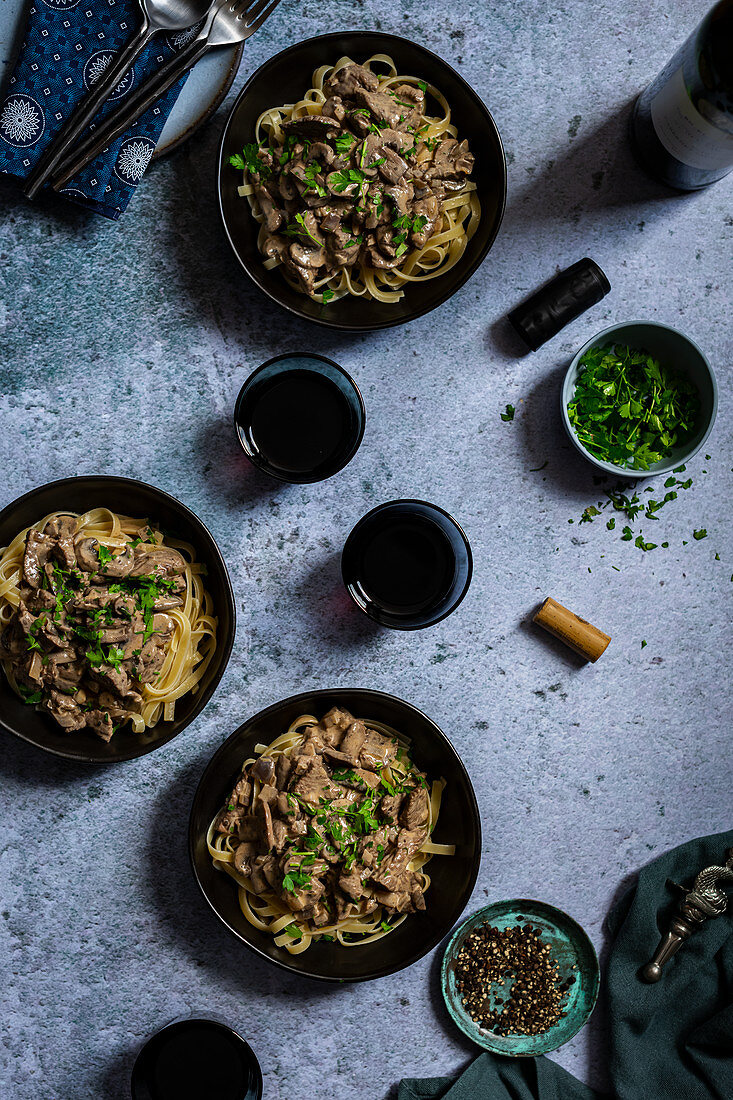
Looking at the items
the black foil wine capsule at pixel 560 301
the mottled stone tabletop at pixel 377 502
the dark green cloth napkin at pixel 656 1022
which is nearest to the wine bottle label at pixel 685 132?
the mottled stone tabletop at pixel 377 502

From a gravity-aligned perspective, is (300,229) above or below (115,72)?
below

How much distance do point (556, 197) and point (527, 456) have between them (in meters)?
0.86

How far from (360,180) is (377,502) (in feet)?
3.19

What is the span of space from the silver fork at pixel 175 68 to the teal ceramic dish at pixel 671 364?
1374 mm

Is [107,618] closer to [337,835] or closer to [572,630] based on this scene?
[337,835]

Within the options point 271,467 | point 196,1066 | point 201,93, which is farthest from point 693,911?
point 201,93

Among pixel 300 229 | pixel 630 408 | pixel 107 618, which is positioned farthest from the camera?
pixel 630 408

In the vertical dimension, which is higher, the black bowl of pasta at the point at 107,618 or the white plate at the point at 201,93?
the white plate at the point at 201,93

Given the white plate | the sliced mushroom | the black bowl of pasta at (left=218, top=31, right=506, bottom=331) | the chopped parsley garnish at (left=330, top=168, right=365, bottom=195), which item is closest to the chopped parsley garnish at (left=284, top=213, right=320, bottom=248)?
the black bowl of pasta at (left=218, top=31, right=506, bottom=331)

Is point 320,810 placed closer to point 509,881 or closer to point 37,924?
point 509,881

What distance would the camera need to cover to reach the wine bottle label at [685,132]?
7.70ft

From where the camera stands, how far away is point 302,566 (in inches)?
108

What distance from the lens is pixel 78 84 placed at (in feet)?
7.98

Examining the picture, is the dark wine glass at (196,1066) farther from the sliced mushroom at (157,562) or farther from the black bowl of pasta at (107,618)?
the sliced mushroom at (157,562)
